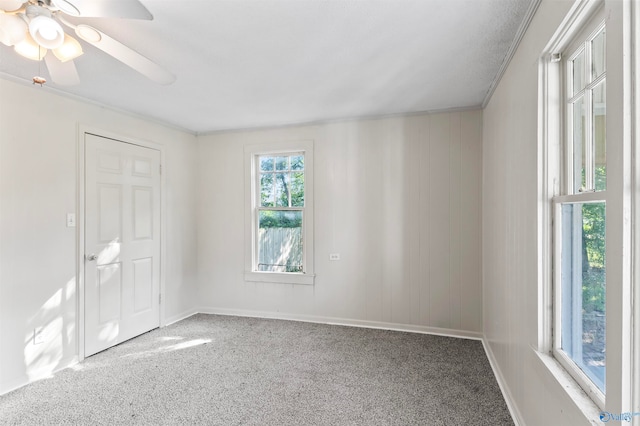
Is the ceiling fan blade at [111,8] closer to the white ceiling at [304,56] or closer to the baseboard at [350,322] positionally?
the white ceiling at [304,56]

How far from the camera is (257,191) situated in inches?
167

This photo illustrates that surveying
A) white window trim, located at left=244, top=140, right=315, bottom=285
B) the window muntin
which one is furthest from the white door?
the window muntin

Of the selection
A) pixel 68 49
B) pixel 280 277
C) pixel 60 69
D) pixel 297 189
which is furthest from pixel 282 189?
pixel 68 49

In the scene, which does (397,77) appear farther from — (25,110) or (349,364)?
(25,110)

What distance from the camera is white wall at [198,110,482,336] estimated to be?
3.40 m

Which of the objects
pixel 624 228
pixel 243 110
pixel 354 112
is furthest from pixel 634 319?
pixel 243 110

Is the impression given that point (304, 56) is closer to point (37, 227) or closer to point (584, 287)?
point (584, 287)

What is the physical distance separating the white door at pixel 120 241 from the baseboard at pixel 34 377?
0.17m

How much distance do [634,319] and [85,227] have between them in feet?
12.0

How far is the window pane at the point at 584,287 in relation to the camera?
3.93 feet

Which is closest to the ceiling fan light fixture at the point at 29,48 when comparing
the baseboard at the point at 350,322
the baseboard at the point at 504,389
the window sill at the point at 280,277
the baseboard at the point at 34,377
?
the baseboard at the point at 34,377

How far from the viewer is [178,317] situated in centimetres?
405

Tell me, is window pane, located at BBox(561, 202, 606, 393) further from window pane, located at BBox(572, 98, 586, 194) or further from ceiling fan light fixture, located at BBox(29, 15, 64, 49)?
ceiling fan light fixture, located at BBox(29, 15, 64, 49)

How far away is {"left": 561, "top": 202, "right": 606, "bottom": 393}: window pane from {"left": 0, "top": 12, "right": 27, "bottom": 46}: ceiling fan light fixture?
237cm
